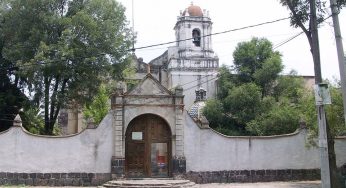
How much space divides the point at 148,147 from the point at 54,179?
4866mm

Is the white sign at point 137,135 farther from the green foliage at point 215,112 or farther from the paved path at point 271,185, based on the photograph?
the green foliage at point 215,112

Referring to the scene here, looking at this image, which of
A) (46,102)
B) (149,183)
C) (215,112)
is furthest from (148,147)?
(215,112)

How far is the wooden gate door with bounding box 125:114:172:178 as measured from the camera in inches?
821

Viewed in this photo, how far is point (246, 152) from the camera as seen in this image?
851 inches

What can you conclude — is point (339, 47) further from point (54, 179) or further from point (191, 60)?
point (191, 60)

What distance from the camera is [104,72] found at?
2789cm

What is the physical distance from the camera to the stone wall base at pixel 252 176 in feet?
68.9

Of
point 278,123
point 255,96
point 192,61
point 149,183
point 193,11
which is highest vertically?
point 193,11

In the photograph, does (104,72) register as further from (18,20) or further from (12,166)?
(12,166)

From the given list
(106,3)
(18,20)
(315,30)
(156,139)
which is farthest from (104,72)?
(315,30)

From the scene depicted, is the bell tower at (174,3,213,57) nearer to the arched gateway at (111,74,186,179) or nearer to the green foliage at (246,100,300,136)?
the green foliage at (246,100,300,136)

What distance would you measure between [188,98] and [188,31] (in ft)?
24.2

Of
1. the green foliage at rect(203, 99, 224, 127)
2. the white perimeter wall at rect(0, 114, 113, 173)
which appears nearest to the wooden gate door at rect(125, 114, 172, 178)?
the white perimeter wall at rect(0, 114, 113, 173)

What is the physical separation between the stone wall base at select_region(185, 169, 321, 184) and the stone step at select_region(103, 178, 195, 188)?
1.23 metres
